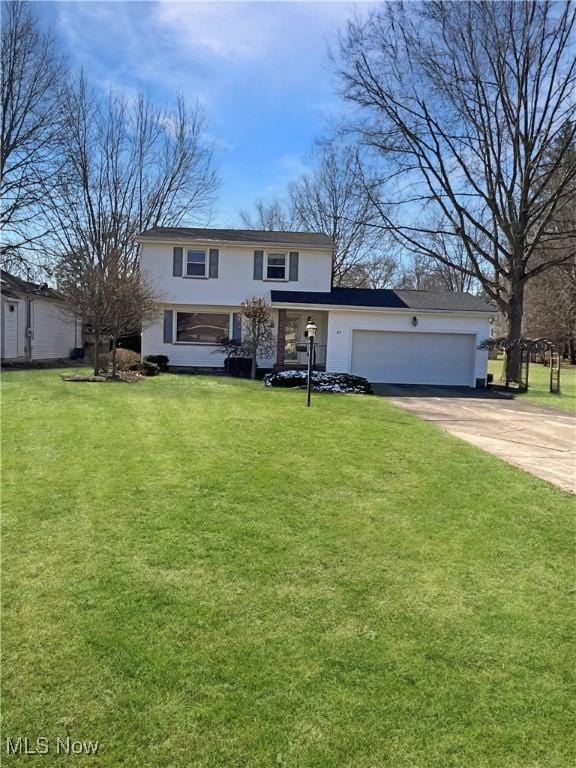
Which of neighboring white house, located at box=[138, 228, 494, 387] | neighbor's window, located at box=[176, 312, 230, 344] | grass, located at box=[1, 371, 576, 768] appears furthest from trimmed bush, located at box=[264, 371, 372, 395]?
grass, located at box=[1, 371, 576, 768]

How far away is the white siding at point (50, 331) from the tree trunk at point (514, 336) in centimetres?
1923

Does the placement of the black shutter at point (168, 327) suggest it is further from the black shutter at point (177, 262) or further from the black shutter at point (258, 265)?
the black shutter at point (258, 265)

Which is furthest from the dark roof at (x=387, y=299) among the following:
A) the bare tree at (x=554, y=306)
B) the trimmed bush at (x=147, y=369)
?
the bare tree at (x=554, y=306)

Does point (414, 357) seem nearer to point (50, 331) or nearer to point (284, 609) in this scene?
point (284, 609)

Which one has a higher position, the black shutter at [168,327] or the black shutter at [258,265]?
the black shutter at [258,265]

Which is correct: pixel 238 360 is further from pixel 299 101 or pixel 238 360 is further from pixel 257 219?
pixel 257 219

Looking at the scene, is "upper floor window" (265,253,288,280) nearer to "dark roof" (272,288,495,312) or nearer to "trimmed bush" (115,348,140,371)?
"dark roof" (272,288,495,312)

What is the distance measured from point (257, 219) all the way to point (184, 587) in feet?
120

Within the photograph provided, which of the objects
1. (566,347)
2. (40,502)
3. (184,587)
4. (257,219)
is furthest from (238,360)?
(566,347)

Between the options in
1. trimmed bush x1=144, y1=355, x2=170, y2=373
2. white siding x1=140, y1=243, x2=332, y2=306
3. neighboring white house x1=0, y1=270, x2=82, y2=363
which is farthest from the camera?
neighboring white house x1=0, y1=270, x2=82, y2=363

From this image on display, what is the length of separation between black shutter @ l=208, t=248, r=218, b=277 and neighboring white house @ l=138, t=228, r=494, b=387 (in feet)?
0.13

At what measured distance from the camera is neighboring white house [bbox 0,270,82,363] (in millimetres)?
22609

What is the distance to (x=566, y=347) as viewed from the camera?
132 ft

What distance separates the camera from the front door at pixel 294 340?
819 inches
